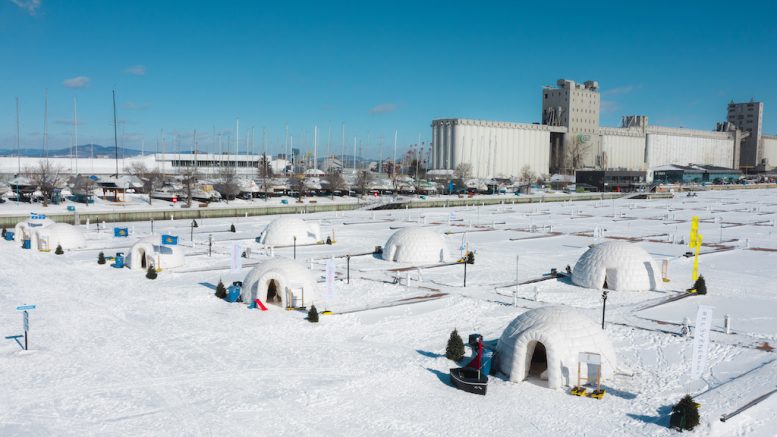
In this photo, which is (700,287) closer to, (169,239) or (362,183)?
(169,239)

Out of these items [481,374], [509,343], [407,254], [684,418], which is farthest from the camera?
[407,254]

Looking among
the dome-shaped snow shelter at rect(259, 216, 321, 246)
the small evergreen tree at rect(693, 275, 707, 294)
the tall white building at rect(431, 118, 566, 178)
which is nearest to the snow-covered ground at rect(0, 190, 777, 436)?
the small evergreen tree at rect(693, 275, 707, 294)

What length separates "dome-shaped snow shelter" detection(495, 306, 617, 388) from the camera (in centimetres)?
1780

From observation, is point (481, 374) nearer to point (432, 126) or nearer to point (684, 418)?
point (684, 418)

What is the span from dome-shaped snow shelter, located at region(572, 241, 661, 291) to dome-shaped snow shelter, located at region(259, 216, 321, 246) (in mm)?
21313


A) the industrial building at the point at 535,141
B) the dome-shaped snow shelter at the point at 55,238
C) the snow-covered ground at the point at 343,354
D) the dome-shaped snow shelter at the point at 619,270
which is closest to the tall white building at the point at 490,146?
the industrial building at the point at 535,141

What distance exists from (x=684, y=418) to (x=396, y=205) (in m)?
68.6

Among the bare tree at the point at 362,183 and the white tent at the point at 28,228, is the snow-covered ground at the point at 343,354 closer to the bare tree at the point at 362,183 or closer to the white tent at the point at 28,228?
the white tent at the point at 28,228

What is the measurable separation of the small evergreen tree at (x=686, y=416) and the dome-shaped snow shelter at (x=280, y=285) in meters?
15.6

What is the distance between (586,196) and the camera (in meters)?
111

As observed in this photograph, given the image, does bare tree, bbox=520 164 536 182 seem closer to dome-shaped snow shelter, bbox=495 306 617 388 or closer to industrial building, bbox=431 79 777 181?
industrial building, bbox=431 79 777 181

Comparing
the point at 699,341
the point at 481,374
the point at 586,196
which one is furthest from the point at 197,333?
the point at 586,196

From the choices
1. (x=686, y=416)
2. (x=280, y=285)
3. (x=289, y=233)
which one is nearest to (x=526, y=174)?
(x=289, y=233)

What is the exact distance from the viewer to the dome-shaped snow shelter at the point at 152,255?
3453cm
